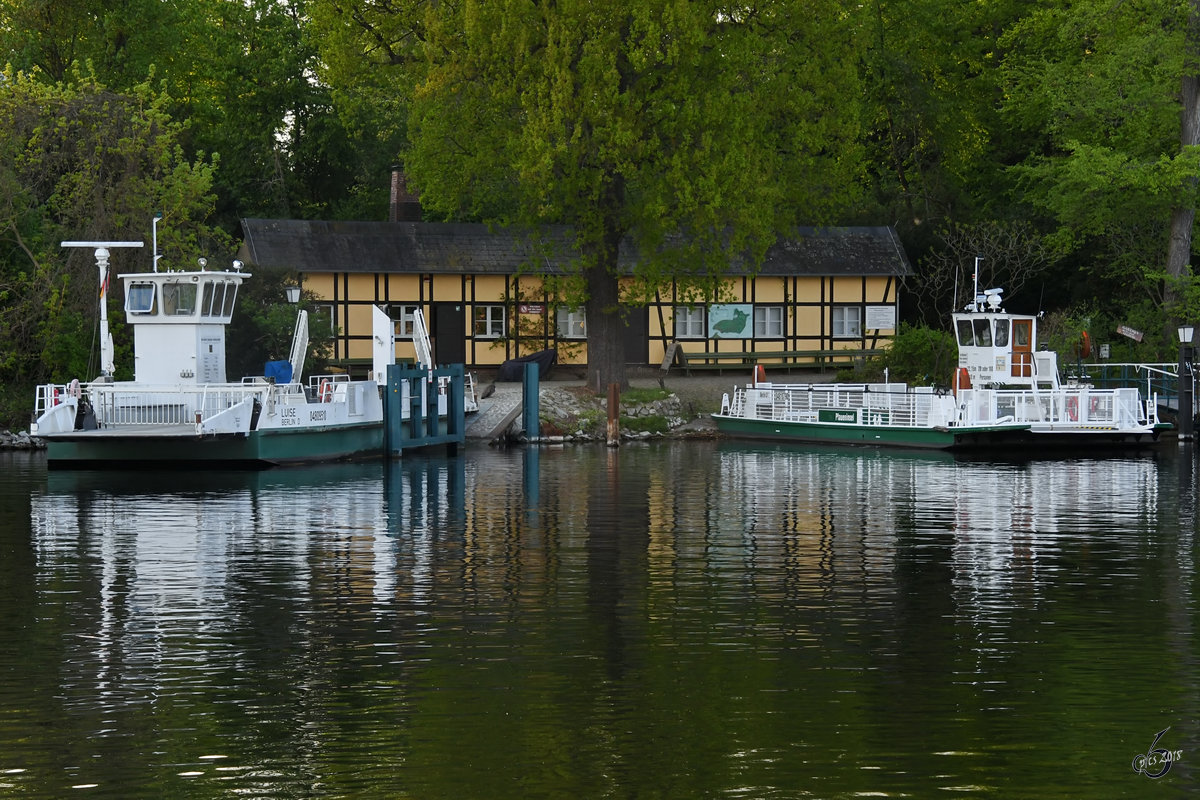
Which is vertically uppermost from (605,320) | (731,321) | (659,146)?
(659,146)

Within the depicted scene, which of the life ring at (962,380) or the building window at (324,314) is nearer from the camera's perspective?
the life ring at (962,380)

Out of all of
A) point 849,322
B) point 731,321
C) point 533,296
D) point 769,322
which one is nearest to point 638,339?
point 731,321

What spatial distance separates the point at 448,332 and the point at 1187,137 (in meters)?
23.9

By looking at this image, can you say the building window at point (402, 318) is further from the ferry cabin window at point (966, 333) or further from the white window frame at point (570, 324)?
the ferry cabin window at point (966, 333)

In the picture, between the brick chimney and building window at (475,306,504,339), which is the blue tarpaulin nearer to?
building window at (475,306,504,339)

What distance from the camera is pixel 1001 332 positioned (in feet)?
136

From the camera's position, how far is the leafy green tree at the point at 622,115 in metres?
40.6

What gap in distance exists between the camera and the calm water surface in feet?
35.0

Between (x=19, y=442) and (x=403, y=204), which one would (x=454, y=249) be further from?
(x=19, y=442)

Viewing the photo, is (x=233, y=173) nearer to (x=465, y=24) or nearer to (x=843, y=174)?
(x=465, y=24)

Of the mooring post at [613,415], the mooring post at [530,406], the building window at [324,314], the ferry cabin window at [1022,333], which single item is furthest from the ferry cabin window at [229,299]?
the ferry cabin window at [1022,333]

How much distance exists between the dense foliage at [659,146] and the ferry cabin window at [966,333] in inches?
215

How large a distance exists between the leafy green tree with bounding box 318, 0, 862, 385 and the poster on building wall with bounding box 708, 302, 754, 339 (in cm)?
827

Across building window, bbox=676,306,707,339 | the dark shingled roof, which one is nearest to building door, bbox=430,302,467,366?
the dark shingled roof
